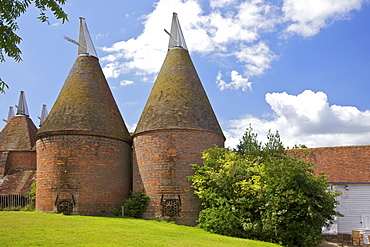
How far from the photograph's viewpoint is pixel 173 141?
19906 mm

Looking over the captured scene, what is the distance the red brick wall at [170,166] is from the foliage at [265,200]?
70 centimetres

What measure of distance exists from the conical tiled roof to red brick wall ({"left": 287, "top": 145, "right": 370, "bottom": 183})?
65.5 feet

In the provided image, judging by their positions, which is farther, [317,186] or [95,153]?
[95,153]

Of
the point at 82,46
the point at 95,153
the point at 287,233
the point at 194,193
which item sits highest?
the point at 82,46

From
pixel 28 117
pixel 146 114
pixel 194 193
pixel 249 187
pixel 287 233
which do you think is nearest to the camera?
pixel 287 233

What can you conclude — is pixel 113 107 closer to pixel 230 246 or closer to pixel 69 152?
pixel 69 152

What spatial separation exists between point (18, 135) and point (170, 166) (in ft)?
52.5

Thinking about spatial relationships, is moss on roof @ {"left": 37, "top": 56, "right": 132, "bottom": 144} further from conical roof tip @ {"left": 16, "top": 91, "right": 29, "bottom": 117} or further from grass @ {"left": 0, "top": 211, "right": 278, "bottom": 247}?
conical roof tip @ {"left": 16, "top": 91, "right": 29, "bottom": 117}

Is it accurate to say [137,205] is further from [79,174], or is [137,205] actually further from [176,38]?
[176,38]

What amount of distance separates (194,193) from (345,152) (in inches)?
470

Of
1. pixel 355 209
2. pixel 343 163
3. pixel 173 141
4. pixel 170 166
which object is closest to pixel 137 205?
pixel 170 166

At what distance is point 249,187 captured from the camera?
17922 mm

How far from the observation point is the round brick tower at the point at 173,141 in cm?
1927

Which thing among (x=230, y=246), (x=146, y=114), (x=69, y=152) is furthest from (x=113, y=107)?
(x=230, y=246)
